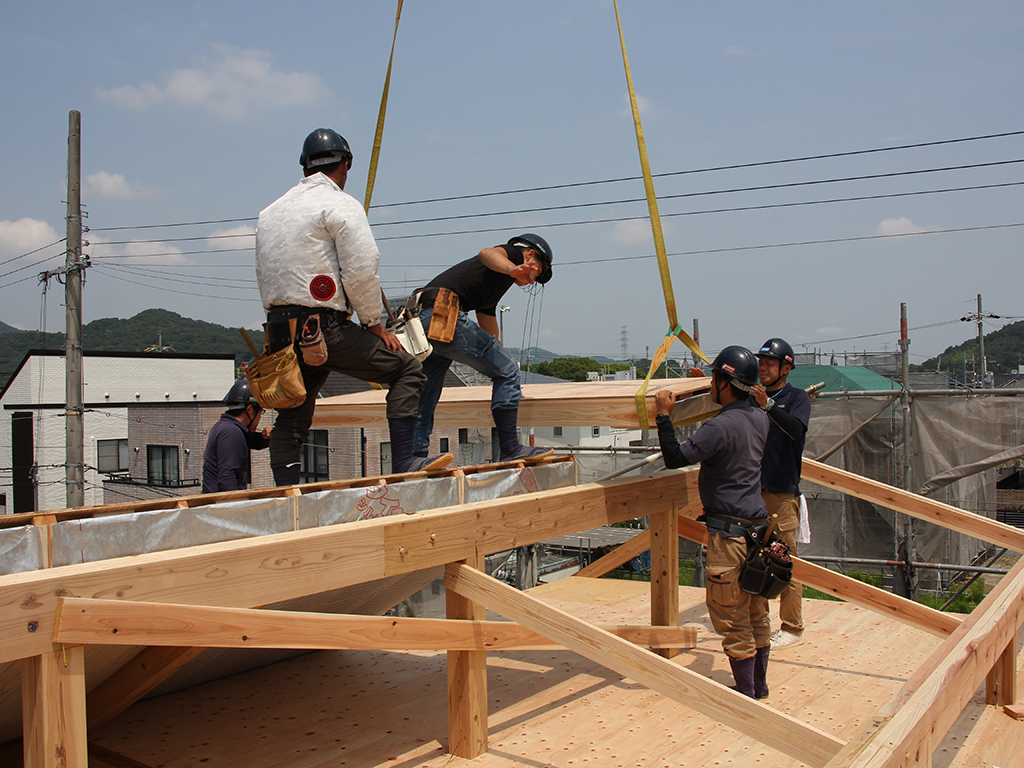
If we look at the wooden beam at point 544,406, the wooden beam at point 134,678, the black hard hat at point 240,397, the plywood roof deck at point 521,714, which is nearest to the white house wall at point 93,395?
the wooden beam at point 544,406

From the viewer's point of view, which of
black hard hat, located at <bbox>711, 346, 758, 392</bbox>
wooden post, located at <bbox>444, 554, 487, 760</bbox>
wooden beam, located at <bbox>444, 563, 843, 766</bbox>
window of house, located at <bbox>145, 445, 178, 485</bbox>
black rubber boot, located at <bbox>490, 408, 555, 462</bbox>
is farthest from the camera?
window of house, located at <bbox>145, 445, 178, 485</bbox>

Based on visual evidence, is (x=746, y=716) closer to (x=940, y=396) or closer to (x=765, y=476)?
(x=765, y=476)

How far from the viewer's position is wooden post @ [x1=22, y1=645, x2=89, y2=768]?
2.15m

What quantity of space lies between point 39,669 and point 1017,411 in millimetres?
12365

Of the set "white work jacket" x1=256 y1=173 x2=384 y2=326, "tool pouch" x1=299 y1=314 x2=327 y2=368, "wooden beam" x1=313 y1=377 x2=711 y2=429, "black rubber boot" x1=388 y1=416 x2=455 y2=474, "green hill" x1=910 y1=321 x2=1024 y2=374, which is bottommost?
"black rubber boot" x1=388 y1=416 x2=455 y2=474

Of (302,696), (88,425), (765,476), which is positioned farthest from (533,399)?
(88,425)

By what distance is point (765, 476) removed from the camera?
543cm

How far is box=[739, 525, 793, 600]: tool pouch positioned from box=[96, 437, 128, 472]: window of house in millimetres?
33297

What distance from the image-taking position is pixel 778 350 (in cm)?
545

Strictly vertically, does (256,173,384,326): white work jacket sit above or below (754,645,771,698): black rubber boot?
above

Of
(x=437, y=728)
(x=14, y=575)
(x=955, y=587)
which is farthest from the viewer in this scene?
(x=955, y=587)

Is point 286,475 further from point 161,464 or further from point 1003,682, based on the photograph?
point 161,464

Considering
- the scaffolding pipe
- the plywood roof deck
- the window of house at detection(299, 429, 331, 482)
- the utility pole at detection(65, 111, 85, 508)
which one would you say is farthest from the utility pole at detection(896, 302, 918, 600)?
the window of house at detection(299, 429, 331, 482)

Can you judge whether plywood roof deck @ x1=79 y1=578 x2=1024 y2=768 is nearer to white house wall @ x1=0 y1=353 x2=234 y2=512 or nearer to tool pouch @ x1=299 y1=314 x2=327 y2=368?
tool pouch @ x1=299 y1=314 x2=327 y2=368
